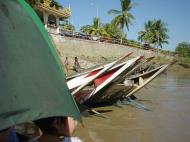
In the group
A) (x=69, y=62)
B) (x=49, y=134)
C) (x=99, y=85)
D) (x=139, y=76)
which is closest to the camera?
(x=49, y=134)

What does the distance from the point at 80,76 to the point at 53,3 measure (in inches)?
669

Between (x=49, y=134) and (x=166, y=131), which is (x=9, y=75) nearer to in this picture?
(x=49, y=134)

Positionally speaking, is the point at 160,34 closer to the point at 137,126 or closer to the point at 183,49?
the point at 183,49

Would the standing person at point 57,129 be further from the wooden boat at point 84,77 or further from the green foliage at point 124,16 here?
the green foliage at point 124,16

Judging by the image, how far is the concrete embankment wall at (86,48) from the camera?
21.5 meters

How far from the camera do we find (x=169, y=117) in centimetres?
841

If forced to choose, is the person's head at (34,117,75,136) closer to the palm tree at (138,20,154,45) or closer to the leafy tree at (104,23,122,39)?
the leafy tree at (104,23,122,39)

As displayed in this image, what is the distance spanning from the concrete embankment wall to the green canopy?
18.5 metres

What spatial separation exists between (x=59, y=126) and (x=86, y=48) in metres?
21.3

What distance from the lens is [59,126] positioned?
2846mm

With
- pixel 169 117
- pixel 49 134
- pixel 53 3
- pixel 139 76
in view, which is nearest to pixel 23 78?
pixel 49 134

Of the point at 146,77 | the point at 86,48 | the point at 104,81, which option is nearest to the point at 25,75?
the point at 104,81

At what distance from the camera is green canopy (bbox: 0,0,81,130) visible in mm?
1892

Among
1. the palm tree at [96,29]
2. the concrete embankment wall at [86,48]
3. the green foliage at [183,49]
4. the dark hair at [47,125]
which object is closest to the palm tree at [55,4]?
the concrete embankment wall at [86,48]
